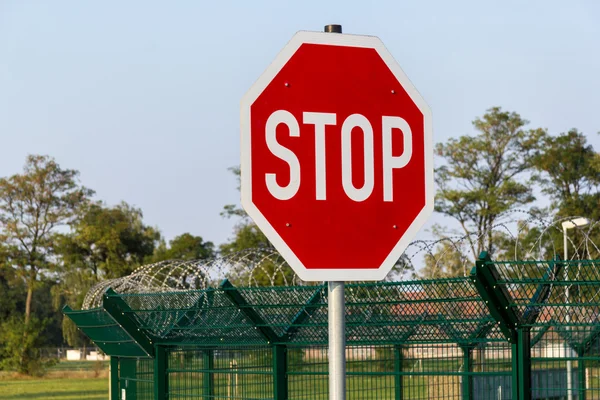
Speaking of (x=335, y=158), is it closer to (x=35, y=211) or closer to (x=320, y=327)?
(x=320, y=327)

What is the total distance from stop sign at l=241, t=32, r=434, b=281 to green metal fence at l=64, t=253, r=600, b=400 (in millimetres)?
3259

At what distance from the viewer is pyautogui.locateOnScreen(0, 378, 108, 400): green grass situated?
108ft

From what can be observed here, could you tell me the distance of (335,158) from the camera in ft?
8.48

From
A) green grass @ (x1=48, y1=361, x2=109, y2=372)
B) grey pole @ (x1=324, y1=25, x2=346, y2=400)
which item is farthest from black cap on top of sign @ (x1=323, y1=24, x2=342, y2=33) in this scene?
green grass @ (x1=48, y1=361, x2=109, y2=372)

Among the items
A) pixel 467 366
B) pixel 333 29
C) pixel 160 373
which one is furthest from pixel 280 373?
pixel 333 29

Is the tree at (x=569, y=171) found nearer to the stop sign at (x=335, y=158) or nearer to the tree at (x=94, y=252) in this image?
the tree at (x=94, y=252)

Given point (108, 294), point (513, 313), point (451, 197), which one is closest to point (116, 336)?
point (108, 294)

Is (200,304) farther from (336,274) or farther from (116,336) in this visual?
(336,274)

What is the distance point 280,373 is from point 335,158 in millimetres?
6298

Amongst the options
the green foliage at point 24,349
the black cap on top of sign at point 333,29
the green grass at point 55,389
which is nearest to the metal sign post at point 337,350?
the black cap on top of sign at point 333,29

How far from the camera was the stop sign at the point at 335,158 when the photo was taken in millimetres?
2562

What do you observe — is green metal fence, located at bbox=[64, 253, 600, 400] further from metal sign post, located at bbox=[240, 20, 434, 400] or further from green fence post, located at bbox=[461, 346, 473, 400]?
metal sign post, located at bbox=[240, 20, 434, 400]

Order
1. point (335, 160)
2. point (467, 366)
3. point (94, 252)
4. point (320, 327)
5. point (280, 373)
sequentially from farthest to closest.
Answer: point (94, 252), point (467, 366), point (280, 373), point (320, 327), point (335, 160)

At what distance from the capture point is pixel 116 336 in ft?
37.4
